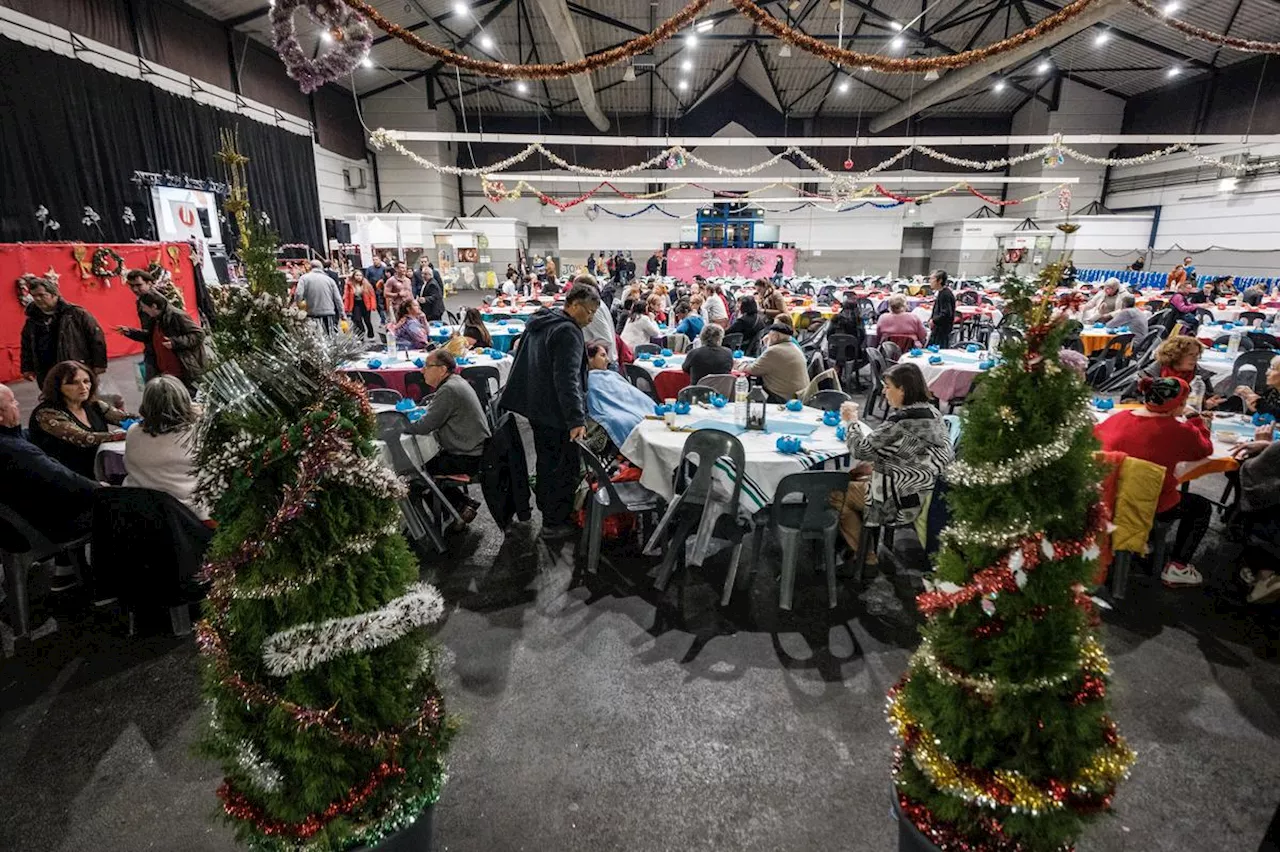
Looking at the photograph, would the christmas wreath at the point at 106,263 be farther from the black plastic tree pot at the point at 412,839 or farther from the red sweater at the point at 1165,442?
the red sweater at the point at 1165,442

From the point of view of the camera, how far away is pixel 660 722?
7.73 ft

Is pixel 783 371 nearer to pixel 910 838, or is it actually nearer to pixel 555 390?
pixel 555 390

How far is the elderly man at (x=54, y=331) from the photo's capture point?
4516 mm

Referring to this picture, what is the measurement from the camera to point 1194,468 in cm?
295

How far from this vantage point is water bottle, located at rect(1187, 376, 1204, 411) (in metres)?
3.47

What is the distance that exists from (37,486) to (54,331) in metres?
2.71

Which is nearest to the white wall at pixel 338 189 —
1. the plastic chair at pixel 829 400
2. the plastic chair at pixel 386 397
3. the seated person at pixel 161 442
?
the plastic chair at pixel 386 397

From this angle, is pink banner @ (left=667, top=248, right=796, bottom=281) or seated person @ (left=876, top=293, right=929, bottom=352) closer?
seated person @ (left=876, top=293, right=929, bottom=352)

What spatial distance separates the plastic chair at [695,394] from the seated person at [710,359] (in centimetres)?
41

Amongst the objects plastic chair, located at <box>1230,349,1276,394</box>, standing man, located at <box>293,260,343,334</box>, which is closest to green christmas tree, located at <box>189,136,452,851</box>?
plastic chair, located at <box>1230,349,1276,394</box>

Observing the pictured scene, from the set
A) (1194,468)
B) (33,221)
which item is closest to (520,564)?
(1194,468)

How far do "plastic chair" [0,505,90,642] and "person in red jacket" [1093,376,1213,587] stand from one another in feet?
15.8

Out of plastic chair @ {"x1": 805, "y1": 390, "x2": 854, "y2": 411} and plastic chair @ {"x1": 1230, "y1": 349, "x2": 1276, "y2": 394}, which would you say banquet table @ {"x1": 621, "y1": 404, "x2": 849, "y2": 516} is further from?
plastic chair @ {"x1": 1230, "y1": 349, "x2": 1276, "y2": 394}

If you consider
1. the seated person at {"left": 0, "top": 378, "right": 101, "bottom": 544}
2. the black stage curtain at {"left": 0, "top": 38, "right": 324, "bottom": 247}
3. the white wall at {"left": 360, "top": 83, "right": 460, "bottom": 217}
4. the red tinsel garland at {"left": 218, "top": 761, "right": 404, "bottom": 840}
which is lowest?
the red tinsel garland at {"left": 218, "top": 761, "right": 404, "bottom": 840}
